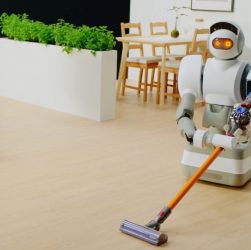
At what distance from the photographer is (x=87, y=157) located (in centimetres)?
414

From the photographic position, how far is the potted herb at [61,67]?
536 centimetres

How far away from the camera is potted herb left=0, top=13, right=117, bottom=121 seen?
211 inches

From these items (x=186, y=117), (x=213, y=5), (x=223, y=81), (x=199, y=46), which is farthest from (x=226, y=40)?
(x=213, y=5)

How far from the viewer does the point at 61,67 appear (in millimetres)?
5676

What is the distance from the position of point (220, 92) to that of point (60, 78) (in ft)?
8.58

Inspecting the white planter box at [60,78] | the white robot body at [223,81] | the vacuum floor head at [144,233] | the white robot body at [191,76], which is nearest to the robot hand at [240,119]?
the white robot body at [223,81]

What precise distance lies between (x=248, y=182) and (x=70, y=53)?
8.46 ft

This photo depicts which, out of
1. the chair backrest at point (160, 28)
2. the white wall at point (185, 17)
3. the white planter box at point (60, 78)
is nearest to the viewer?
the white planter box at point (60, 78)

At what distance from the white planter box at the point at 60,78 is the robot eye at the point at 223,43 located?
202 centimetres

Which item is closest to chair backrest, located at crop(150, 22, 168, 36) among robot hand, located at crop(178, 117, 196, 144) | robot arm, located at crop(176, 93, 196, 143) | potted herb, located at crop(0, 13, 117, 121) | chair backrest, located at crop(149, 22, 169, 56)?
chair backrest, located at crop(149, 22, 169, 56)

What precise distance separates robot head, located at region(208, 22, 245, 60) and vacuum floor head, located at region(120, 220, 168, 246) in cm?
127

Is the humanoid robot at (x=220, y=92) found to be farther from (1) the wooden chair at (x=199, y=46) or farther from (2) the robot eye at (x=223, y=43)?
(1) the wooden chair at (x=199, y=46)

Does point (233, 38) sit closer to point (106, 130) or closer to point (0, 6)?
point (106, 130)

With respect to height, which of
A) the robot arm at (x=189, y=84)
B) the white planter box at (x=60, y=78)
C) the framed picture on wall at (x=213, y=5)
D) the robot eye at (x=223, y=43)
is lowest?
the white planter box at (x=60, y=78)
